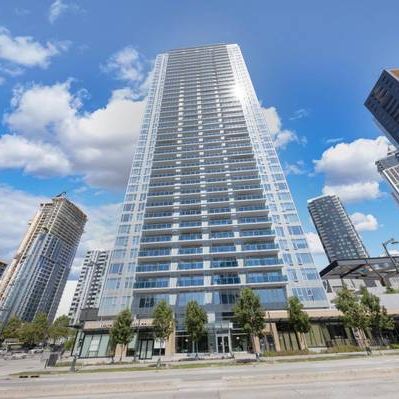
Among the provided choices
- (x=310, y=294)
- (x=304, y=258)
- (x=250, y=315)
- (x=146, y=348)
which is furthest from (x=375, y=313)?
(x=146, y=348)

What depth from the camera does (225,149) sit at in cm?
6900

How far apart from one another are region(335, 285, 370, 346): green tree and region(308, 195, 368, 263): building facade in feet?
510

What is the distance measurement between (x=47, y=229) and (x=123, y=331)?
142718mm

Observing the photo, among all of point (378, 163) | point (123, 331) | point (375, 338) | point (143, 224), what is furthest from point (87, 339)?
point (378, 163)

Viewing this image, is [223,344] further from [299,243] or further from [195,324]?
[299,243]

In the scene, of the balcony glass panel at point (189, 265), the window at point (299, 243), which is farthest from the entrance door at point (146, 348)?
the window at point (299, 243)

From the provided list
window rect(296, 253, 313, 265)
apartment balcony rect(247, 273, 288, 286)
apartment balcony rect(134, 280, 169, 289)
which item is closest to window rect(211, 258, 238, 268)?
apartment balcony rect(247, 273, 288, 286)

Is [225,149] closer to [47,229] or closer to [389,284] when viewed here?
[389,284]

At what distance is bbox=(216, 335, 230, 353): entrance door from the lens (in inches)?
1547

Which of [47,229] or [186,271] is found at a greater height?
[47,229]

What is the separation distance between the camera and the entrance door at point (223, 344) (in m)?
39.3

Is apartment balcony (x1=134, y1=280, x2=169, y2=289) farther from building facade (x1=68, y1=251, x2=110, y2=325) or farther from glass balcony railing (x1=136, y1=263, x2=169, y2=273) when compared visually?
building facade (x1=68, y1=251, x2=110, y2=325)

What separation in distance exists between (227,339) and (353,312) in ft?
66.4

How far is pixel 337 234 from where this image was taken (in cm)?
18325
